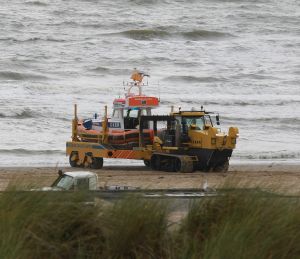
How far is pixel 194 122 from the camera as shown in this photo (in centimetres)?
1973

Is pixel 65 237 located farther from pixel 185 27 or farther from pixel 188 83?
pixel 185 27

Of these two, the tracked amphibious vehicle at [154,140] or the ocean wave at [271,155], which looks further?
the ocean wave at [271,155]

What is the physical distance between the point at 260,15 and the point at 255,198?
53.3 meters

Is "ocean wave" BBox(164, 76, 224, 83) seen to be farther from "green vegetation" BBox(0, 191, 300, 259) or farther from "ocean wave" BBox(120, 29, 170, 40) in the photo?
"green vegetation" BBox(0, 191, 300, 259)

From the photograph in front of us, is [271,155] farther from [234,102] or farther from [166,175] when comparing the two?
[234,102]

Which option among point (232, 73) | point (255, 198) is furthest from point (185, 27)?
point (255, 198)

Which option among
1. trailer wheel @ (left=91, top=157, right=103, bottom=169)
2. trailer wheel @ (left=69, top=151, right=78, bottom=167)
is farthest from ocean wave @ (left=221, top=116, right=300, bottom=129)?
trailer wheel @ (left=69, top=151, right=78, bottom=167)

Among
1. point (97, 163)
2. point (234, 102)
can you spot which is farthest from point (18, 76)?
point (97, 163)

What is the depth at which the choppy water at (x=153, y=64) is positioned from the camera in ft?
92.5

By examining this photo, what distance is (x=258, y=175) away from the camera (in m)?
18.8

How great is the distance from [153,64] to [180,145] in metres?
24.5

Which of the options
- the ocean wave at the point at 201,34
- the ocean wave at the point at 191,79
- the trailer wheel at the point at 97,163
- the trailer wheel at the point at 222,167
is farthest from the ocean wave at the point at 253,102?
the ocean wave at the point at 201,34

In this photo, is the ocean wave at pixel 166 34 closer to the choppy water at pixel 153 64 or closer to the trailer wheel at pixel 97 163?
the choppy water at pixel 153 64

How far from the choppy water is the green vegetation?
14129 mm
